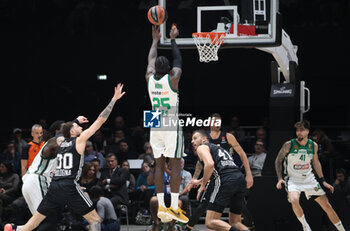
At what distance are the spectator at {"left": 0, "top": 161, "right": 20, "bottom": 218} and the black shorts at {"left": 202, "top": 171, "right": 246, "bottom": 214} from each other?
5003mm

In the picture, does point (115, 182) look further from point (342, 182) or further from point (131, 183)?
point (342, 182)

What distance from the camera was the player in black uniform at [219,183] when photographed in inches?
400

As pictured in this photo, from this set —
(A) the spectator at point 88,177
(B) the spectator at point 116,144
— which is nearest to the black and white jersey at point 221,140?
(A) the spectator at point 88,177

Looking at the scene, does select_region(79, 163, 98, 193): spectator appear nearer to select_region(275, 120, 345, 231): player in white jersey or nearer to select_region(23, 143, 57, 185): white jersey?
select_region(23, 143, 57, 185): white jersey

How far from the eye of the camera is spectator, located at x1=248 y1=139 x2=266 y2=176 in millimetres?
14328

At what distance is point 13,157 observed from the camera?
50.8ft

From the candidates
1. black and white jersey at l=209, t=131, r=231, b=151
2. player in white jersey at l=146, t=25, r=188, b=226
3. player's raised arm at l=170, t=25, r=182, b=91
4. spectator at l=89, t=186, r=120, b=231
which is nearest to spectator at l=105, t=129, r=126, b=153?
spectator at l=89, t=186, r=120, b=231

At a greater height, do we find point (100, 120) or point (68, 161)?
point (100, 120)

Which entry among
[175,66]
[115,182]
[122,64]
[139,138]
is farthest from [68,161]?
[122,64]

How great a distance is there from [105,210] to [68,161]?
10.1ft

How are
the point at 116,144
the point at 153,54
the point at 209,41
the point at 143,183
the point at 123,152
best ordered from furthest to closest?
the point at 116,144
the point at 123,152
the point at 143,183
the point at 209,41
the point at 153,54

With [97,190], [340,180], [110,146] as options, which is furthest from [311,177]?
[110,146]

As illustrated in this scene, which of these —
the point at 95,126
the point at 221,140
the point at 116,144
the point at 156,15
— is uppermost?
the point at 156,15

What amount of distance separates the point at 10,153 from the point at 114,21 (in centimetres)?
489
